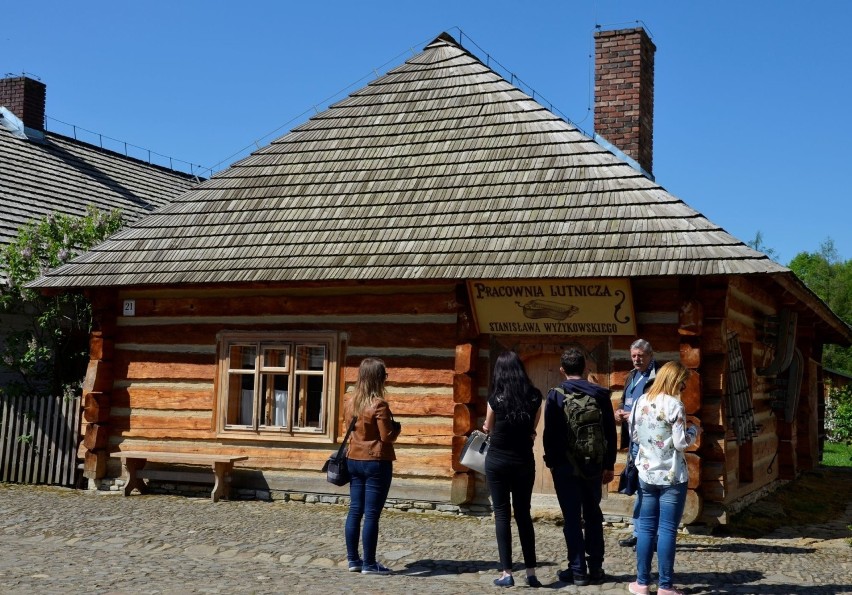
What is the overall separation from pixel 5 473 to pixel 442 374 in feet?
20.7

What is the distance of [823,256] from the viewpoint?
6338cm

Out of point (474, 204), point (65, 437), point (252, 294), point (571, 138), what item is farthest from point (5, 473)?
point (571, 138)

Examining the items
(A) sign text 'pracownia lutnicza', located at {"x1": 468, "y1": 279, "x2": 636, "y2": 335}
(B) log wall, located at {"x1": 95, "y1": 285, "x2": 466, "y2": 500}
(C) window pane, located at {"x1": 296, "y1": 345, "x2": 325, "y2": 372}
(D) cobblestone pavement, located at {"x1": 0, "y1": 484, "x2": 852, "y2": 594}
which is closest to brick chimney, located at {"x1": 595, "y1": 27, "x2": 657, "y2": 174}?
(A) sign text 'pracownia lutnicza', located at {"x1": 468, "y1": 279, "x2": 636, "y2": 335}

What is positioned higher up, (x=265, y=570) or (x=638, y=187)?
(x=638, y=187)

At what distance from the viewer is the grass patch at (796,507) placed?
10.4 m

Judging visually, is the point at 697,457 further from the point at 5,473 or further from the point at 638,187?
the point at 5,473

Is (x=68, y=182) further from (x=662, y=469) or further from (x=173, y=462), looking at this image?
(x=662, y=469)

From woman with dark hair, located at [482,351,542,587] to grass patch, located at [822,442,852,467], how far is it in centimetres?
1557

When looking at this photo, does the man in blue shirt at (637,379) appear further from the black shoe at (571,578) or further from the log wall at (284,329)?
the log wall at (284,329)

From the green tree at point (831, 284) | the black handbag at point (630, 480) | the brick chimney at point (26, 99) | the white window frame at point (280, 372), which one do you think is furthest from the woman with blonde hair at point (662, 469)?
the green tree at point (831, 284)

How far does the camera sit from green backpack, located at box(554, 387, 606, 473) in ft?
23.3

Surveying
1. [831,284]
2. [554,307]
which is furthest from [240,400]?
[831,284]

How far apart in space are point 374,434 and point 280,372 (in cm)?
451

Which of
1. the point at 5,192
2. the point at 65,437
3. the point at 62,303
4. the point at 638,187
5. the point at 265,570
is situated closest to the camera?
the point at 265,570
